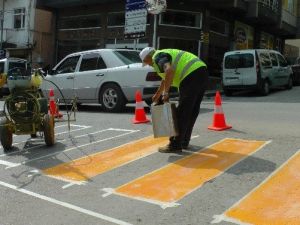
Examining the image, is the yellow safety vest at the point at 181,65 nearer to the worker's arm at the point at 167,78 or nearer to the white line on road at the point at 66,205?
the worker's arm at the point at 167,78

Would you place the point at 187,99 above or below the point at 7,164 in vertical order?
above

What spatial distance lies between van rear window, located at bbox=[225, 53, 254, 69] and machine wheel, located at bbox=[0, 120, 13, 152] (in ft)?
43.6

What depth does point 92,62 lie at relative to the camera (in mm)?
13836

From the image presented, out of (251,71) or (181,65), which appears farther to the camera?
(251,71)

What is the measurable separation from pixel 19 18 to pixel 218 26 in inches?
561

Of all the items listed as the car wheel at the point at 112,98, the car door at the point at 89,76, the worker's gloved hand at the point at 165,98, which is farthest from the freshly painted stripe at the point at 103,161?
the car door at the point at 89,76

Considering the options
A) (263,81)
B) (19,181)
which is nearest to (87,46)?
(263,81)

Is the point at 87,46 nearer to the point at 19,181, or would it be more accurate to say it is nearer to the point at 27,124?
the point at 27,124

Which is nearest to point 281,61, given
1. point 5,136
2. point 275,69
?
point 275,69

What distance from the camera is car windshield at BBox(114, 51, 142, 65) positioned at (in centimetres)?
1320

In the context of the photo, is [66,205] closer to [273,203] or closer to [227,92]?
Result: [273,203]

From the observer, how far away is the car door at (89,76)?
44.3 feet

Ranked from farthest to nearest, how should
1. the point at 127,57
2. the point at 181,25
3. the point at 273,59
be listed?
the point at 181,25 < the point at 273,59 < the point at 127,57

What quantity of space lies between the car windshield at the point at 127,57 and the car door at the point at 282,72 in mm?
10008
